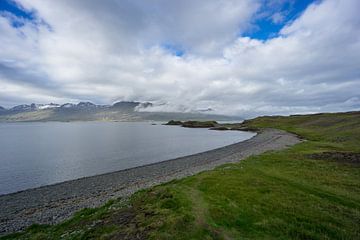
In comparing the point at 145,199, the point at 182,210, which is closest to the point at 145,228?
the point at 182,210

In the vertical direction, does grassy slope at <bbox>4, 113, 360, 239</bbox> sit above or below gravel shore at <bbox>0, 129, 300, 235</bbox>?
above

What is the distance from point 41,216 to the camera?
2044 centimetres

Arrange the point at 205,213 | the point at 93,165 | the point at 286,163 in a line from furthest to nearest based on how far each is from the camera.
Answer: the point at 93,165, the point at 286,163, the point at 205,213

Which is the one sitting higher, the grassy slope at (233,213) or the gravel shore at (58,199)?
the grassy slope at (233,213)

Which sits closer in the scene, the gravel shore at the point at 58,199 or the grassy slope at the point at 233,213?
the grassy slope at the point at 233,213

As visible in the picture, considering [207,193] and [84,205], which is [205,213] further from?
[84,205]

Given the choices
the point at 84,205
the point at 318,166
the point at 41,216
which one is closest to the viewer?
the point at 41,216

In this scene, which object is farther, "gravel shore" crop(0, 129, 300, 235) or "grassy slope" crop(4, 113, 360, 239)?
"gravel shore" crop(0, 129, 300, 235)

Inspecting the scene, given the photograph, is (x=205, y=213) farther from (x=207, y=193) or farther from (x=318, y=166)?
(x=318, y=166)

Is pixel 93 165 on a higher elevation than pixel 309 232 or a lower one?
lower

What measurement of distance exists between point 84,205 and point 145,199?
26.4ft

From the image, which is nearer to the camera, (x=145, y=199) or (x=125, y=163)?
(x=145, y=199)

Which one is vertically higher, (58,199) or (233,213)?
(233,213)

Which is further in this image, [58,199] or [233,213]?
[58,199]
